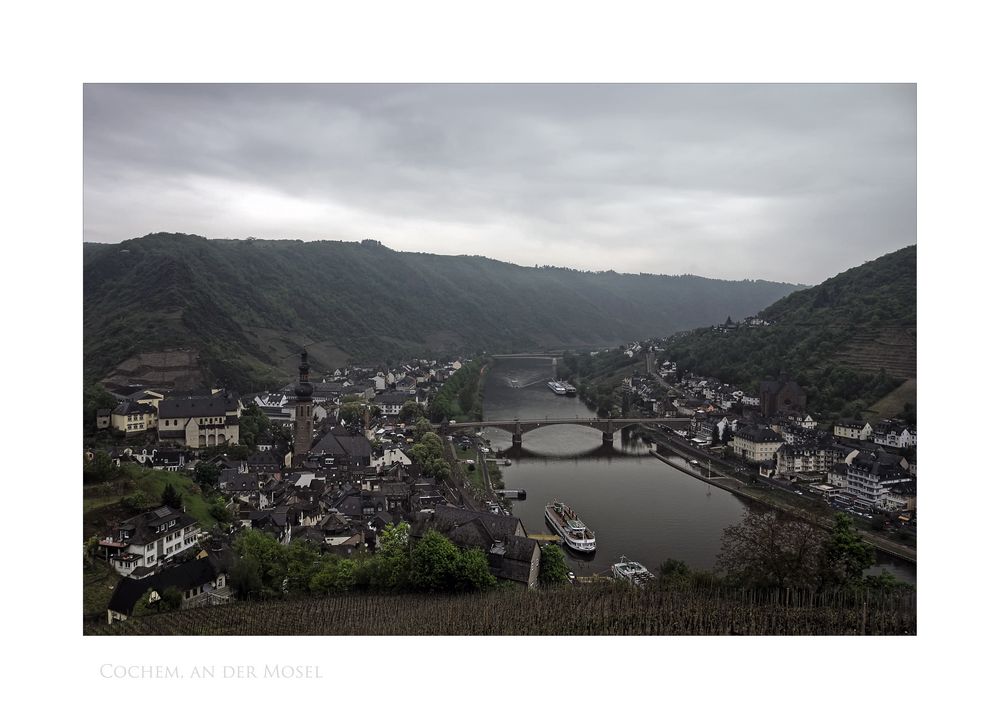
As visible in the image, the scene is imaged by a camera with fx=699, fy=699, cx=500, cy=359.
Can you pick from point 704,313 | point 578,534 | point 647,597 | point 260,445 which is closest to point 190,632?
point 647,597

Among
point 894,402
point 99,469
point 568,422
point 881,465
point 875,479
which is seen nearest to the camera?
point 99,469

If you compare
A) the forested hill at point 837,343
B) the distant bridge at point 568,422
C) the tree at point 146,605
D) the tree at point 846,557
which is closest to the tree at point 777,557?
the tree at point 846,557

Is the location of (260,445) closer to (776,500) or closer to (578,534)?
(578,534)

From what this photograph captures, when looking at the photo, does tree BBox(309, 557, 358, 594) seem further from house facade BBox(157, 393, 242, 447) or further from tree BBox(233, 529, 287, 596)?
house facade BBox(157, 393, 242, 447)

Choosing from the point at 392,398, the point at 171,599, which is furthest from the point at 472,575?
the point at 392,398

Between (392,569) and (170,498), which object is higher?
(170,498)

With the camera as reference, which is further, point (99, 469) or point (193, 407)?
point (193, 407)

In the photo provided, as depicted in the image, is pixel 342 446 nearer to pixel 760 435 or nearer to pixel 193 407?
pixel 193 407
